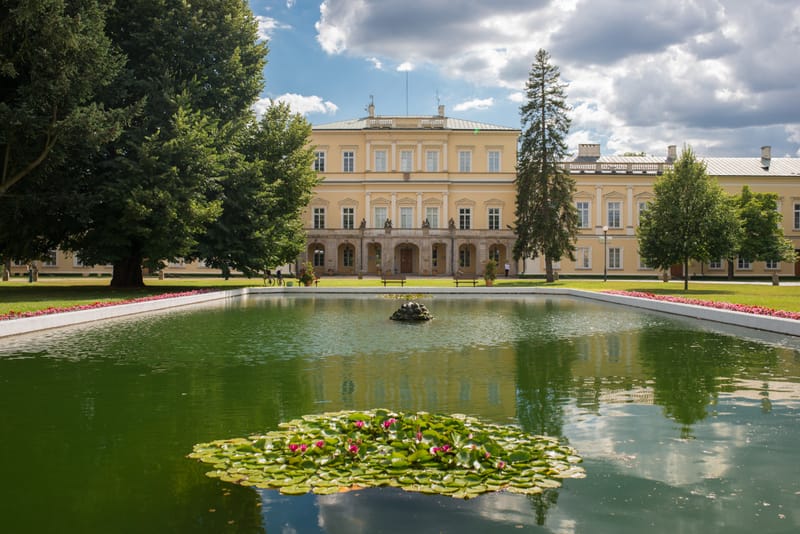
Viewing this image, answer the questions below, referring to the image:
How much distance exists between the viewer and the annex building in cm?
Answer: 5531

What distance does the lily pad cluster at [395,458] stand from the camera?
5.02 meters

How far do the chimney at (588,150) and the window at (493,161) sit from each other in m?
8.86

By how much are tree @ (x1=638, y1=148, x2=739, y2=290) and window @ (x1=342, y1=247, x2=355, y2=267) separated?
89.3ft

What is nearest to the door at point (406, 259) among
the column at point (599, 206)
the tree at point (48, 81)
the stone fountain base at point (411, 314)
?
the column at point (599, 206)

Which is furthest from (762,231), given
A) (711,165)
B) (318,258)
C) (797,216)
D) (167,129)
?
(167,129)

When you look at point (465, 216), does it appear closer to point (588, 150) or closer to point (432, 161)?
point (432, 161)

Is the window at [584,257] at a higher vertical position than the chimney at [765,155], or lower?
lower

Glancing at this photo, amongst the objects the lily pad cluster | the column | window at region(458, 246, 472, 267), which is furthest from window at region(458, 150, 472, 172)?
the lily pad cluster

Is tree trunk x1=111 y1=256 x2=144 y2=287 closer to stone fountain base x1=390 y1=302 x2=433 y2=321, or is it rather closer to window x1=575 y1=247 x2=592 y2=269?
stone fountain base x1=390 y1=302 x2=433 y2=321

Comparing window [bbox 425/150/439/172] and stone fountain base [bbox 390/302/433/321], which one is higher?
window [bbox 425/150/439/172]

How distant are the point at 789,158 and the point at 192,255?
56311 mm

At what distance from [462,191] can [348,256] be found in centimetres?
1162

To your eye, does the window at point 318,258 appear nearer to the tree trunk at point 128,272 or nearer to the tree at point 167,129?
the tree at point 167,129

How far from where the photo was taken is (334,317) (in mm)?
19531
